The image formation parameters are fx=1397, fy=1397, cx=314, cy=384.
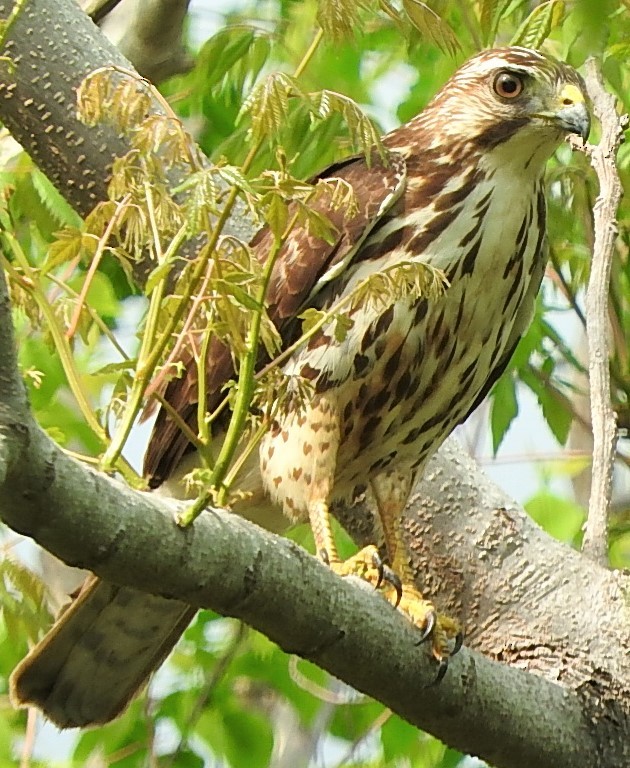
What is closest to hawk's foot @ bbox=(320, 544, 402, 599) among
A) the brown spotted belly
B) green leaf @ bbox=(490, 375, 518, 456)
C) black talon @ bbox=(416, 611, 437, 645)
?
black talon @ bbox=(416, 611, 437, 645)

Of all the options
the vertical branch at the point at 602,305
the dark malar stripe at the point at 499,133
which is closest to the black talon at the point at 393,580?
the vertical branch at the point at 602,305

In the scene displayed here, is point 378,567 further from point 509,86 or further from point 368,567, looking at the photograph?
point 509,86

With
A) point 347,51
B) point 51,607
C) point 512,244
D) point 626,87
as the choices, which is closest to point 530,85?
point 512,244

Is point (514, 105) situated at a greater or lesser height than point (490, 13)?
lesser

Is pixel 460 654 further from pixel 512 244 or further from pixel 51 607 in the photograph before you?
pixel 51 607

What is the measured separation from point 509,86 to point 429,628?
1.11 metres

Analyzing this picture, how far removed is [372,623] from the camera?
198cm

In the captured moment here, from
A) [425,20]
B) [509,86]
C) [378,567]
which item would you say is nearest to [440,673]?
[378,567]

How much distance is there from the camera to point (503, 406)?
3.19 metres

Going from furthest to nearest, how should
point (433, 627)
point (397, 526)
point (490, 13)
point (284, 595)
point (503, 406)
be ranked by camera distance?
point (503, 406) < point (397, 526) < point (490, 13) < point (433, 627) < point (284, 595)

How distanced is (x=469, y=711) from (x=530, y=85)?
1.22 m

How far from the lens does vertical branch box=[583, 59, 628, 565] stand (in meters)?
2.56

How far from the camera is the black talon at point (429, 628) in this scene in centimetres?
215

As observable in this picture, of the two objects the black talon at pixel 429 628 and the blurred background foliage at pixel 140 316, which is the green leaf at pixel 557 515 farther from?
the black talon at pixel 429 628
